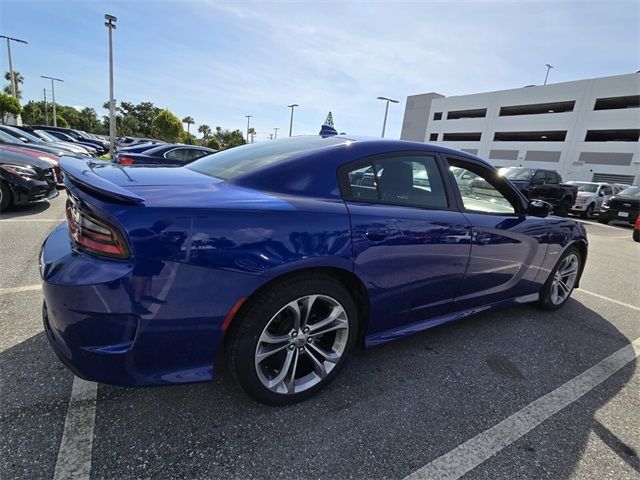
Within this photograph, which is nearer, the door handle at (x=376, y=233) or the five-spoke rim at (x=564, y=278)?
the door handle at (x=376, y=233)

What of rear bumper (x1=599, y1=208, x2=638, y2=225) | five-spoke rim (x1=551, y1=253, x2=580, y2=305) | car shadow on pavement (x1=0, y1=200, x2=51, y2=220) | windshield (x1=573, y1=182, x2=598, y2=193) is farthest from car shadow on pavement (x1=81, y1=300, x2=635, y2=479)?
windshield (x1=573, y1=182, x2=598, y2=193)

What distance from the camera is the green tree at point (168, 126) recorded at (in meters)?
58.3

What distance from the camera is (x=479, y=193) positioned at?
2.98m

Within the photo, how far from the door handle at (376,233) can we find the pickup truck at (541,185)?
454 inches

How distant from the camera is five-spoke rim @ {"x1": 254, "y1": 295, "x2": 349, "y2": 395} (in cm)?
191

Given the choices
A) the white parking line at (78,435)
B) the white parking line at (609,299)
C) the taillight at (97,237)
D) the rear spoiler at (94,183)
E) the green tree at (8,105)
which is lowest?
the white parking line at (78,435)

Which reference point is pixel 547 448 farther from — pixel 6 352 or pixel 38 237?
pixel 38 237

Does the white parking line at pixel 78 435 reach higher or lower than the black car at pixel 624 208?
lower

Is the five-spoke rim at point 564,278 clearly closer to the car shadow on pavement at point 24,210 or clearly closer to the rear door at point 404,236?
the rear door at point 404,236

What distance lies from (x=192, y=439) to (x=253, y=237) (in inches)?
40.2

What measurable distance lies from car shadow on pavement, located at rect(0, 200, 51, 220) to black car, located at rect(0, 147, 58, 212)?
0.13 metres

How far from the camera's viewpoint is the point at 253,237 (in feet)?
5.46

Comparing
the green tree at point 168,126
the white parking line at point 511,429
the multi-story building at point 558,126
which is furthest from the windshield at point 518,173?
the green tree at point 168,126

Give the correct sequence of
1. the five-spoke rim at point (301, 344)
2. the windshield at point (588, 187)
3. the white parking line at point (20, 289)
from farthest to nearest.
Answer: the windshield at point (588, 187), the white parking line at point (20, 289), the five-spoke rim at point (301, 344)
